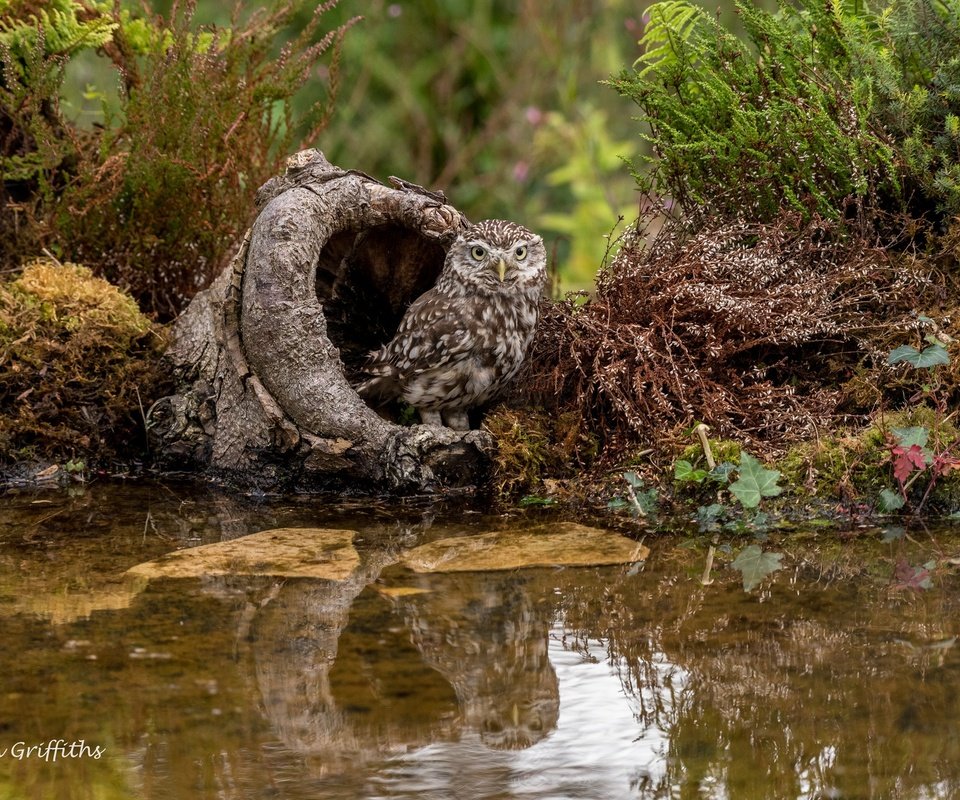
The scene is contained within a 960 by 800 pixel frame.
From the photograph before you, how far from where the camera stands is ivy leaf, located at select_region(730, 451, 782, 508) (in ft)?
12.8

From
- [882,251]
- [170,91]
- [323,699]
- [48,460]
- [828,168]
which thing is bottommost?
[323,699]

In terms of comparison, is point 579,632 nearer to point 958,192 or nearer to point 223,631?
point 223,631

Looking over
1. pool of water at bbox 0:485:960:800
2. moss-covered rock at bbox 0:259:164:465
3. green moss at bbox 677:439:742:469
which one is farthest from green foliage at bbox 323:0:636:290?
pool of water at bbox 0:485:960:800

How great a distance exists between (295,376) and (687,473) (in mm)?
1506

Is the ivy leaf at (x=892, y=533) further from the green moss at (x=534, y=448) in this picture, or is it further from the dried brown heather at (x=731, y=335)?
the green moss at (x=534, y=448)

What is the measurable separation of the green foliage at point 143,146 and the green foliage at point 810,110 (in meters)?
1.61

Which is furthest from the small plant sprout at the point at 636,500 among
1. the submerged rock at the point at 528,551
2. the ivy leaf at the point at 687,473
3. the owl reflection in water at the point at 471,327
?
the owl reflection in water at the point at 471,327

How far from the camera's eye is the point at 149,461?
4.87m

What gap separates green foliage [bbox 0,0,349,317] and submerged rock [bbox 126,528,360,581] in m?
1.93

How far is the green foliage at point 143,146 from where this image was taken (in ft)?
16.3

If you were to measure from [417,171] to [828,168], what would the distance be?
16.2 ft

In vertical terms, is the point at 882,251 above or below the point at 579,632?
above

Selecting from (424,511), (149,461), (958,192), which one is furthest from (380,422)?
(958,192)

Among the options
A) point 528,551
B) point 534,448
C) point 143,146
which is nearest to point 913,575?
point 528,551
